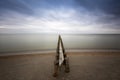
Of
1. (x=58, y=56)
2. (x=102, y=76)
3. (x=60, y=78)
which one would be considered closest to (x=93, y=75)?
(x=102, y=76)

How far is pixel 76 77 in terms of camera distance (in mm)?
4980

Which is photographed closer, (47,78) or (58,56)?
(47,78)

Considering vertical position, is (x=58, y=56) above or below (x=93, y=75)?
above

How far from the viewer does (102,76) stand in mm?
5055

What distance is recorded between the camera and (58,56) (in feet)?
17.4

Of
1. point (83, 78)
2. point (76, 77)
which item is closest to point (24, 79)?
point (76, 77)

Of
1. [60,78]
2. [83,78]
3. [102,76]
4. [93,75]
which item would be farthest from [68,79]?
[102,76]

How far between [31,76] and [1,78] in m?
1.61

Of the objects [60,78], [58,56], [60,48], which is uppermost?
[60,48]

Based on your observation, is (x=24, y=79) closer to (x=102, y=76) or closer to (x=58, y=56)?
(x=58, y=56)

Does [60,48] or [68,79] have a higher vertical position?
[60,48]

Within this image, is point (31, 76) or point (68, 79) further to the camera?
A: point (31, 76)

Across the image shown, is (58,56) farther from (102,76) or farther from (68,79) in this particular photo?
(102,76)

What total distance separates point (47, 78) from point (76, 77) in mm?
1620
